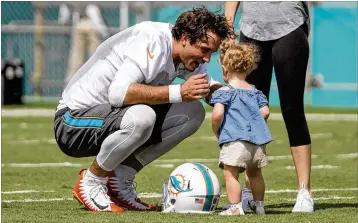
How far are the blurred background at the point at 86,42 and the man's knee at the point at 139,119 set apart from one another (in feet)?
42.1

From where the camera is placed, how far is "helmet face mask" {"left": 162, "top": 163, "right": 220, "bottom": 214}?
658 cm

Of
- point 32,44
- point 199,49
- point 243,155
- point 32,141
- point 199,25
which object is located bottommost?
point 32,44

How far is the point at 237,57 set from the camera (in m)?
6.70

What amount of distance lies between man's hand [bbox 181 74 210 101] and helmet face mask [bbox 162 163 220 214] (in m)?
0.47

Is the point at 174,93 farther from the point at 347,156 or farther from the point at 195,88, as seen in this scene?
the point at 347,156

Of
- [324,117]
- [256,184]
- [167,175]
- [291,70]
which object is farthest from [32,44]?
[256,184]

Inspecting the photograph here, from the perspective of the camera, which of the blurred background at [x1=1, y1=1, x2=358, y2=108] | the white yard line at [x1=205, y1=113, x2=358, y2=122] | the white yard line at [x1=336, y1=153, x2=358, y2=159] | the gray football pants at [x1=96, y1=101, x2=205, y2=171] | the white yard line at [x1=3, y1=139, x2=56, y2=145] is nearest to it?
the gray football pants at [x1=96, y1=101, x2=205, y2=171]

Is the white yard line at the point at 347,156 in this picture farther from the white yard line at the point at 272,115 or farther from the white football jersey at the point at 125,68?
the white yard line at the point at 272,115

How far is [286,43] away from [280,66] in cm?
15

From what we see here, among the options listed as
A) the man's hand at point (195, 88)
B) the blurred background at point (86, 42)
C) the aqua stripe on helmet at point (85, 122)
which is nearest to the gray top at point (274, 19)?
the man's hand at point (195, 88)

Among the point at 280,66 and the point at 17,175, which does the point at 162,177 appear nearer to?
the point at 17,175

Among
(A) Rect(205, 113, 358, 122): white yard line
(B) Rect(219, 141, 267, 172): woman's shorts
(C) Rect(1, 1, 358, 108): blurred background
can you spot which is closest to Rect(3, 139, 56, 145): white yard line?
(A) Rect(205, 113, 358, 122): white yard line

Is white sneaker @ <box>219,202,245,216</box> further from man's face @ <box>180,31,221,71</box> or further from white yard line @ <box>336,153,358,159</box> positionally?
white yard line @ <box>336,153,358,159</box>

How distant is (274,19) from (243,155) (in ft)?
3.44
